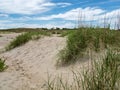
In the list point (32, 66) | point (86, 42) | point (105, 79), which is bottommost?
point (32, 66)

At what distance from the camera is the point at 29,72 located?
8875 mm

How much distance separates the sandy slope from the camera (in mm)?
6883

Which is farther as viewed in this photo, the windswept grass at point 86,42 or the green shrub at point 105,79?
the windswept grass at point 86,42

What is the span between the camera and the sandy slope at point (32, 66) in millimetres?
6883

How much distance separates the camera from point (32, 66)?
390 inches

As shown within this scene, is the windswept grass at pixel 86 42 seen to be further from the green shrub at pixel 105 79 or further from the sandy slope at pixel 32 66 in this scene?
the green shrub at pixel 105 79

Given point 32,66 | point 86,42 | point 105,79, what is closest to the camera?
point 105,79

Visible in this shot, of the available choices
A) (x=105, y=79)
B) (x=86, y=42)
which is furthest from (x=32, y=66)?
(x=105, y=79)

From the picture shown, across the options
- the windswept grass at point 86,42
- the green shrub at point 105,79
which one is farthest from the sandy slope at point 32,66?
the green shrub at point 105,79

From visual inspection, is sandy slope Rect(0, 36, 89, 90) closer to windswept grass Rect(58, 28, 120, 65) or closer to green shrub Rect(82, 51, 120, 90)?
windswept grass Rect(58, 28, 120, 65)

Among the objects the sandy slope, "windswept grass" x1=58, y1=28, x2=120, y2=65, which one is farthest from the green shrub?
"windswept grass" x1=58, y1=28, x2=120, y2=65

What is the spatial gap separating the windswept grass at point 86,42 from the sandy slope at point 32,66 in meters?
0.45

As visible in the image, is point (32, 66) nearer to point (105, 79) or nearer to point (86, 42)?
point (86, 42)

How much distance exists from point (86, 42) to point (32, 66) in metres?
2.36
